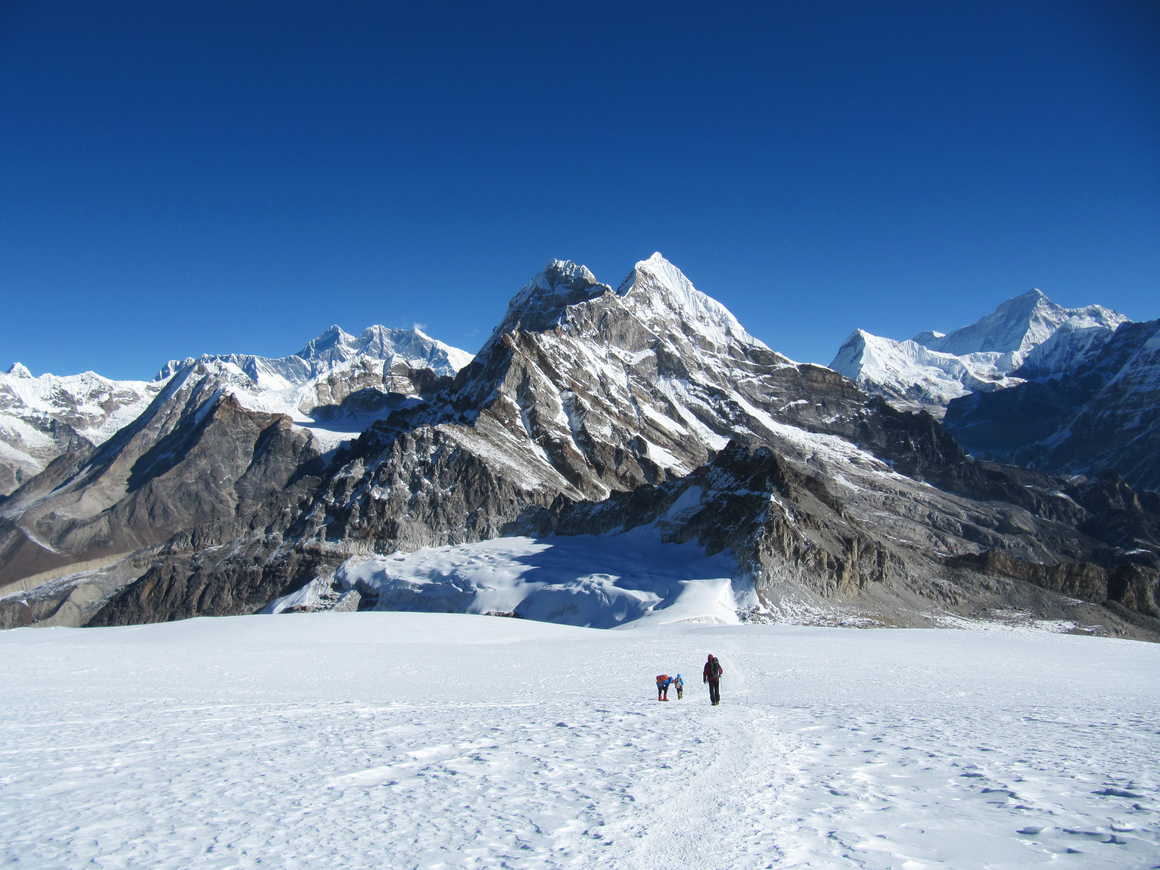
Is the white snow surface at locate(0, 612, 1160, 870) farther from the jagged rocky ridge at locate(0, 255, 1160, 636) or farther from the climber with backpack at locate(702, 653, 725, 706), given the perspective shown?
the jagged rocky ridge at locate(0, 255, 1160, 636)

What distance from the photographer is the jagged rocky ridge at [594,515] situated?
79062 mm

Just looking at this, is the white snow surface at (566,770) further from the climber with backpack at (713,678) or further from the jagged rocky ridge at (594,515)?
the jagged rocky ridge at (594,515)

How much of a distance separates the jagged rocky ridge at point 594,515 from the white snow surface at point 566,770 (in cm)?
5249

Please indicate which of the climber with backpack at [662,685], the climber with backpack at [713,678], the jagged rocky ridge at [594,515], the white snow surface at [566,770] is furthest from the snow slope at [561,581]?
the white snow surface at [566,770]

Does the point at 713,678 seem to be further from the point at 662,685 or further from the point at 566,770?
the point at 566,770

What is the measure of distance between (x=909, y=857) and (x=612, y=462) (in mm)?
142206

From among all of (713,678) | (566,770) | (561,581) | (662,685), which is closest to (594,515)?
(561,581)

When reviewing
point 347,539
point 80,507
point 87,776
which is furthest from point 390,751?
point 80,507

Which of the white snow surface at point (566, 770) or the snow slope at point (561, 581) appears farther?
the snow slope at point (561, 581)

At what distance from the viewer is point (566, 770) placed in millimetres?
11617

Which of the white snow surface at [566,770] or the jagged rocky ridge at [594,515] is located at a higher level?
the jagged rocky ridge at [594,515]

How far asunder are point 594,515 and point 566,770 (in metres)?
85.8

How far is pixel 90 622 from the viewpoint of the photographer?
115438 mm

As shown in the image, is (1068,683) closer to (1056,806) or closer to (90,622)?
(1056,806)
